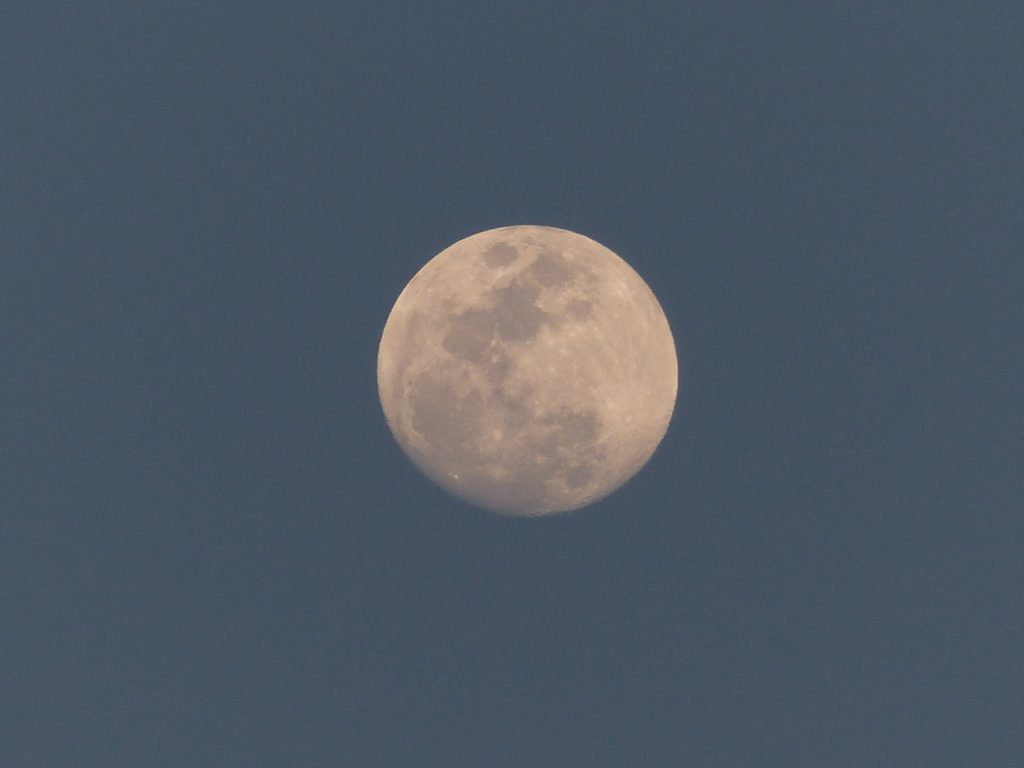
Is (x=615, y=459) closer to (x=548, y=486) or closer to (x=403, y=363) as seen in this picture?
(x=548, y=486)

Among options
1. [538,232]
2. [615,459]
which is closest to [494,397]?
[615,459]

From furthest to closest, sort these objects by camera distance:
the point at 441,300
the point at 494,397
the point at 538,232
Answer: the point at 538,232 → the point at 441,300 → the point at 494,397

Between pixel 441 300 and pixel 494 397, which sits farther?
pixel 441 300

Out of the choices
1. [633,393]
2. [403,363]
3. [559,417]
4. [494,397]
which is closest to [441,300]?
[403,363]

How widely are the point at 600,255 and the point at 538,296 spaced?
164 inches

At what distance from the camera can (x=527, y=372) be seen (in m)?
20.4

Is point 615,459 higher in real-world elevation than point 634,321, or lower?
lower

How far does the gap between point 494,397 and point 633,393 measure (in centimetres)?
458

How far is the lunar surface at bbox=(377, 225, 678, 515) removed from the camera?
2062 cm

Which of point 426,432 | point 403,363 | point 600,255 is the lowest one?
point 426,432

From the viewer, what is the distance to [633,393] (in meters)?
21.8

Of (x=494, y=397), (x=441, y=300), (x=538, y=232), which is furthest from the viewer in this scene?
(x=538, y=232)

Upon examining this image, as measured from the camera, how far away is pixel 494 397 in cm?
2058

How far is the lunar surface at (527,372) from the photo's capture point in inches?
812
